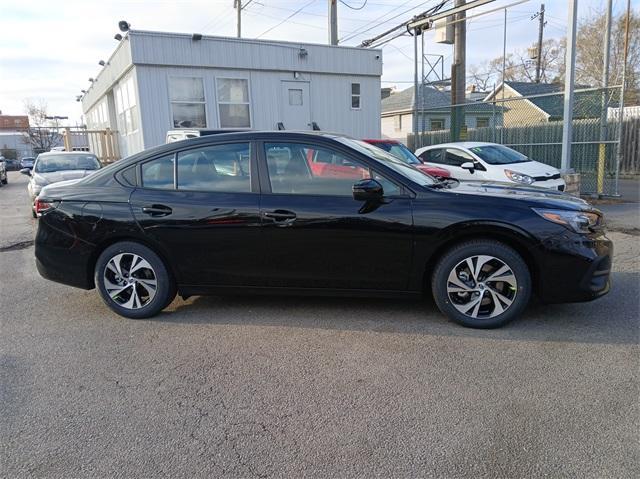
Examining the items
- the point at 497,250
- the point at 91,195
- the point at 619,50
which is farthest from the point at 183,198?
the point at 619,50

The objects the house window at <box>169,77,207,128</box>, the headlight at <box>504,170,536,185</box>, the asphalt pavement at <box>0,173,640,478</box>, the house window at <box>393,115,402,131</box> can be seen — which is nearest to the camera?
the asphalt pavement at <box>0,173,640,478</box>

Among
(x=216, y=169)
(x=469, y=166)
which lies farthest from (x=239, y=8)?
(x=216, y=169)

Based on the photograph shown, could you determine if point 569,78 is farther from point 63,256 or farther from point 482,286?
point 63,256

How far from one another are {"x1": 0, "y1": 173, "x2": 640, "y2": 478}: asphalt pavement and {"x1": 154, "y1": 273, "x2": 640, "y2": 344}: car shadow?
22 mm

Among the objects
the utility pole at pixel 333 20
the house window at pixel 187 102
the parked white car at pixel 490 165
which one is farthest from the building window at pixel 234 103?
the parked white car at pixel 490 165

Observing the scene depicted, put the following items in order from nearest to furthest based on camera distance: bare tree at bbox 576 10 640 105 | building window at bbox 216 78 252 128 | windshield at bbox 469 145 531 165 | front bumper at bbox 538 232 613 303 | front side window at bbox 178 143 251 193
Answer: front bumper at bbox 538 232 613 303 < front side window at bbox 178 143 251 193 < windshield at bbox 469 145 531 165 < building window at bbox 216 78 252 128 < bare tree at bbox 576 10 640 105

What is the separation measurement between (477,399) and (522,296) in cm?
127

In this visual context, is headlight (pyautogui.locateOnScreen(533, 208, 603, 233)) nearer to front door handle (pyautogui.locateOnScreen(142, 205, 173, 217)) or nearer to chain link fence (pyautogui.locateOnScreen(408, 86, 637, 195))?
front door handle (pyautogui.locateOnScreen(142, 205, 173, 217))

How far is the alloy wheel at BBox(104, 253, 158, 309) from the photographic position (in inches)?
175

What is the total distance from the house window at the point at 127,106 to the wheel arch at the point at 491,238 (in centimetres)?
1319

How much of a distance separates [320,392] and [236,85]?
14240mm

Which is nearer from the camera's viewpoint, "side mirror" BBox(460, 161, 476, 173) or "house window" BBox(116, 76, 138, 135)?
"side mirror" BBox(460, 161, 476, 173)

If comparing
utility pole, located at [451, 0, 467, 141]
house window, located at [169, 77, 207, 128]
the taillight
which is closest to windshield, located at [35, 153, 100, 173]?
house window, located at [169, 77, 207, 128]

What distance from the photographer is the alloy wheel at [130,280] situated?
4.44 m
